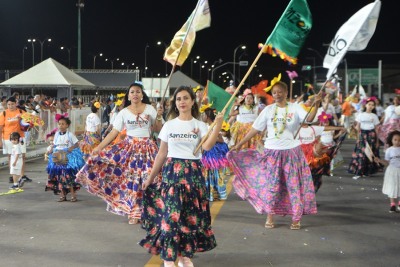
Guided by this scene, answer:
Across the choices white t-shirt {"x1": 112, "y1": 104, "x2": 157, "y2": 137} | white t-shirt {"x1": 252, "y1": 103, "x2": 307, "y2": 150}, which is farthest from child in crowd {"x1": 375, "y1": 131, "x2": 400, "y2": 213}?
white t-shirt {"x1": 112, "y1": 104, "x2": 157, "y2": 137}

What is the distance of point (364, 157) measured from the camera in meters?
13.7

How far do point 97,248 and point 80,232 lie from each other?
3.03 feet

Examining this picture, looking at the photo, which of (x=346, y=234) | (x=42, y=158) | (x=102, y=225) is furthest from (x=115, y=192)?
(x=42, y=158)

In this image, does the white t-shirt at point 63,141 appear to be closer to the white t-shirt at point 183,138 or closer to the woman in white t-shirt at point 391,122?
the white t-shirt at point 183,138

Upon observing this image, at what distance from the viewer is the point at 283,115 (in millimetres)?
7828

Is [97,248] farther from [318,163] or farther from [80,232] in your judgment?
[318,163]

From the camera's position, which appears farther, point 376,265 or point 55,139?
point 55,139

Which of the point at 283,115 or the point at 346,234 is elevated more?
the point at 283,115

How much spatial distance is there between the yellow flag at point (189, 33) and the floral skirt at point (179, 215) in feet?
7.23

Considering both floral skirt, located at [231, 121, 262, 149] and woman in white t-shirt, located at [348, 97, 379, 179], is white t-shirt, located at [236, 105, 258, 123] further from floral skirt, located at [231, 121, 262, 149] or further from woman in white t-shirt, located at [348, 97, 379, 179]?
woman in white t-shirt, located at [348, 97, 379, 179]

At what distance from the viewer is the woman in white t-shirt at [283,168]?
7.73 m

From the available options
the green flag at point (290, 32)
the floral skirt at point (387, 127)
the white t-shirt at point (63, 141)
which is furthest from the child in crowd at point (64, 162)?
the floral skirt at point (387, 127)

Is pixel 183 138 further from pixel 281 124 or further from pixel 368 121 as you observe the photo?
pixel 368 121

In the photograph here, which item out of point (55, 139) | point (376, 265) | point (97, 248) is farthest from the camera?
point (55, 139)
